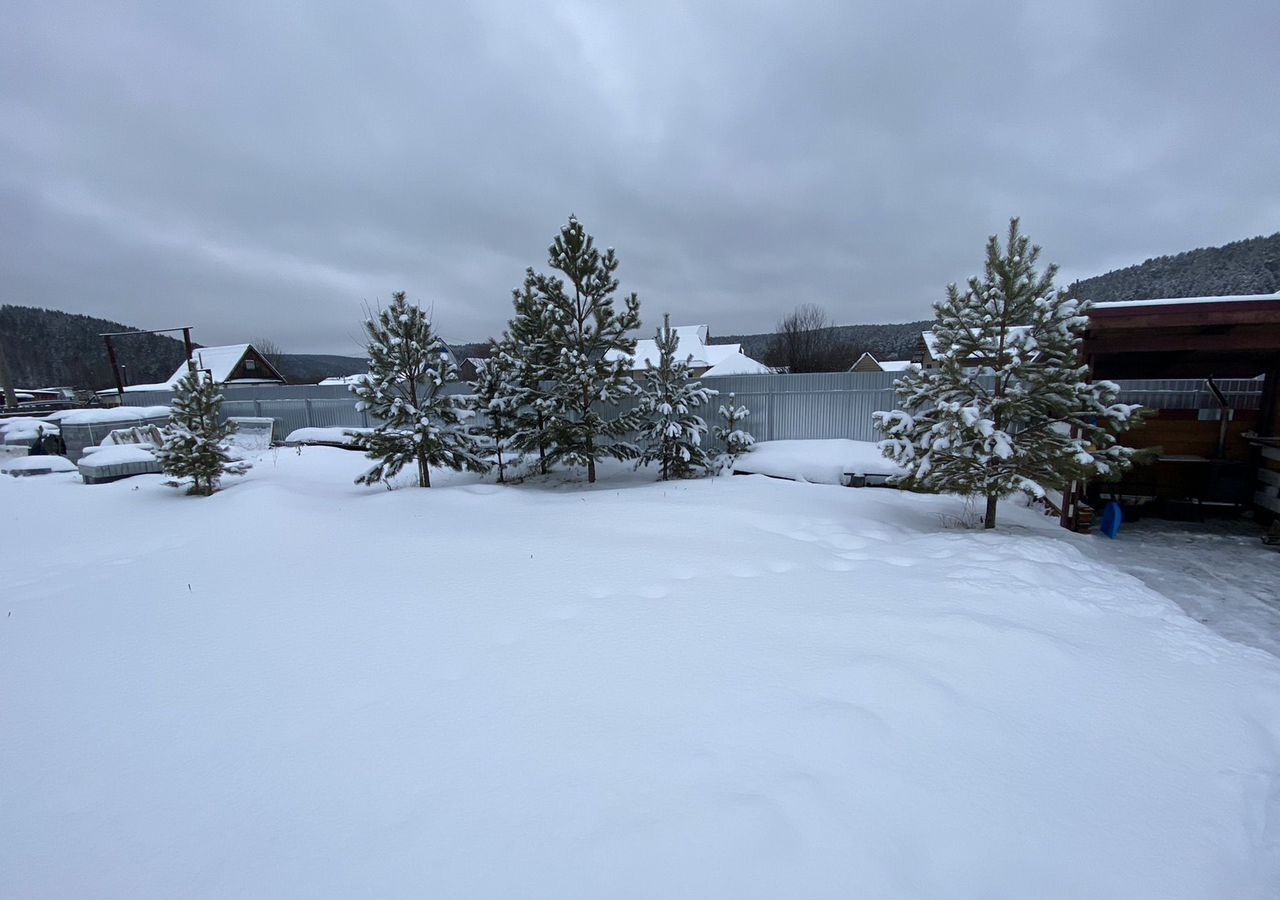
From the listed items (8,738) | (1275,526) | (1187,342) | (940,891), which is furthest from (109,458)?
(1275,526)

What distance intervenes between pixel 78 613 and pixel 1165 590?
1000 centimetres

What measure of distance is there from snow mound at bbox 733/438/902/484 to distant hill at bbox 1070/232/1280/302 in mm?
27967

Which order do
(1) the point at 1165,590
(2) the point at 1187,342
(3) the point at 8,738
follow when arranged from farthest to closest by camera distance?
1. (2) the point at 1187,342
2. (1) the point at 1165,590
3. (3) the point at 8,738

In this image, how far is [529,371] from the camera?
10.8 m

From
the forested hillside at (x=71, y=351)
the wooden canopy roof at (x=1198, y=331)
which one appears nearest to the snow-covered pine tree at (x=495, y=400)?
the wooden canopy roof at (x=1198, y=331)

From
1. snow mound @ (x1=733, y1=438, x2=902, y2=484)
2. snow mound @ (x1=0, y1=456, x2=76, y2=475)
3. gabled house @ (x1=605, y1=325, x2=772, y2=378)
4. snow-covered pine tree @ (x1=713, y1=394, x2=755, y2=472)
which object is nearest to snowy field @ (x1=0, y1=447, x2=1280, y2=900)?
snow mound @ (x1=733, y1=438, x2=902, y2=484)

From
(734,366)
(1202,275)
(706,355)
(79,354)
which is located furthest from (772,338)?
(79,354)

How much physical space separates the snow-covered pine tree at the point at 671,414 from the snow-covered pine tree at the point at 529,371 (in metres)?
2.18

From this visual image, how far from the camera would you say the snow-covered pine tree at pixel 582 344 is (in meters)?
10.1

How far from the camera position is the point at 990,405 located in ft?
21.7

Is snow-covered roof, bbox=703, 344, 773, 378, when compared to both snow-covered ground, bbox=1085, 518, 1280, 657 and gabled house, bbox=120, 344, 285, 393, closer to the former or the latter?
snow-covered ground, bbox=1085, 518, 1280, 657

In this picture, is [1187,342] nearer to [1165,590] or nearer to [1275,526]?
[1275,526]

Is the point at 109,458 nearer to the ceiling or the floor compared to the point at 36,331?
nearer to the floor

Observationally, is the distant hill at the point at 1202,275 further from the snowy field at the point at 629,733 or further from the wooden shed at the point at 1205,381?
the snowy field at the point at 629,733
